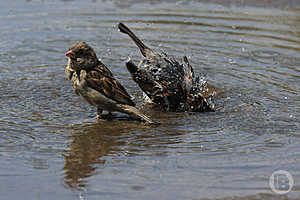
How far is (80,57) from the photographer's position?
535 centimetres

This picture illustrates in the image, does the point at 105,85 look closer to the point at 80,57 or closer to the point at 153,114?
the point at 80,57

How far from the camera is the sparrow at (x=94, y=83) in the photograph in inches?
211

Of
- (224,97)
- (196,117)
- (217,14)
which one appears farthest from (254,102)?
(217,14)

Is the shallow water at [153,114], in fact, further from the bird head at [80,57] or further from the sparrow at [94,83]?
the bird head at [80,57]

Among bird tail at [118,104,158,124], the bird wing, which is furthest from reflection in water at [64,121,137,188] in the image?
the bird wing

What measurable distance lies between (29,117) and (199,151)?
190 cm

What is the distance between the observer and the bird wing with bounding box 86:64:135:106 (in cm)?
546

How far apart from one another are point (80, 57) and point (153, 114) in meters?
1.08

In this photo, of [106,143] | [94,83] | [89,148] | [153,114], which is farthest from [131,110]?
[89,148]

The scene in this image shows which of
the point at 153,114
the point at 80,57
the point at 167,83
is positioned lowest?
the point at 153,114

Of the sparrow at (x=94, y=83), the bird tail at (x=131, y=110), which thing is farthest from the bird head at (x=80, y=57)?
the bird tail at (x=131, y=110)

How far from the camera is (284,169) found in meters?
4.31

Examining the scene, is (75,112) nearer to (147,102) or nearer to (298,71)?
(147,102)

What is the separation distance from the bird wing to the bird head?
0.10 meters
